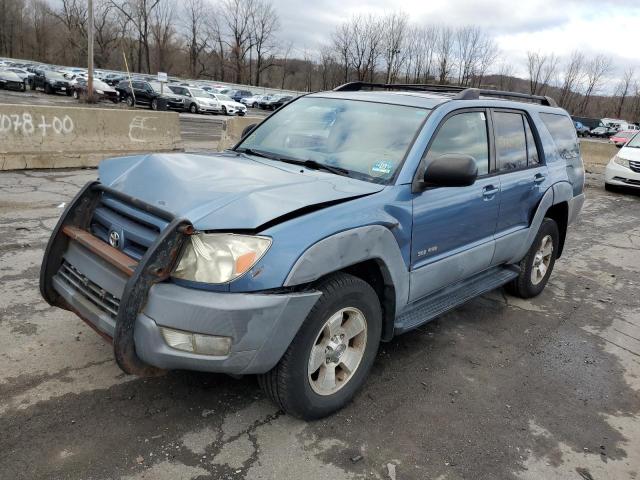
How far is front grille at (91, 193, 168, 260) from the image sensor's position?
2.62 meters

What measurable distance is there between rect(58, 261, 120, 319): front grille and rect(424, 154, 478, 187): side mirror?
1.93m

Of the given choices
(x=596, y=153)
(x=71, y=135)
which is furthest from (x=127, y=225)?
(x=596, y=153)

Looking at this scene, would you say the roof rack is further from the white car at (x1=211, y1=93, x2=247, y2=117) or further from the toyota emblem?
the white car at (x1=211, y1=93, x2=247, y2=117)

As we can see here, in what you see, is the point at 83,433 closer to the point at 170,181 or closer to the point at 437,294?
the point at 170,181

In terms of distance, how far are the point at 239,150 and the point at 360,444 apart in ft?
7.74

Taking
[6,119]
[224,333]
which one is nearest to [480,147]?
[224,333]

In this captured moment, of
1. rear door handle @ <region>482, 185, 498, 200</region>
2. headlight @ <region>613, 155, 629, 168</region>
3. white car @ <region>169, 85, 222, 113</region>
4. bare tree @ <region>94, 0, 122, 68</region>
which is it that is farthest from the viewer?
bare tree @ <region>94, 0, 122, 68</region>

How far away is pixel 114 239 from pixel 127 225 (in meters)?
0.13

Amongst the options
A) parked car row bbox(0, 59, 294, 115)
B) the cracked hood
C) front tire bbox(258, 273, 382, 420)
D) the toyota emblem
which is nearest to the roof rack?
the cracked hood

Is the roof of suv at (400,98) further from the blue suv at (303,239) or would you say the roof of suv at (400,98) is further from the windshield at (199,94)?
the windshield at (199,94)

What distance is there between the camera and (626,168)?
13.0 metres

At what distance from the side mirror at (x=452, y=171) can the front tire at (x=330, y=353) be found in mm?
788

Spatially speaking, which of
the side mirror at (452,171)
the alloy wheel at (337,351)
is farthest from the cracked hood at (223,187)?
the alloy wheel at (337,351)

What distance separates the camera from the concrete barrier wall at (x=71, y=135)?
8.83m
